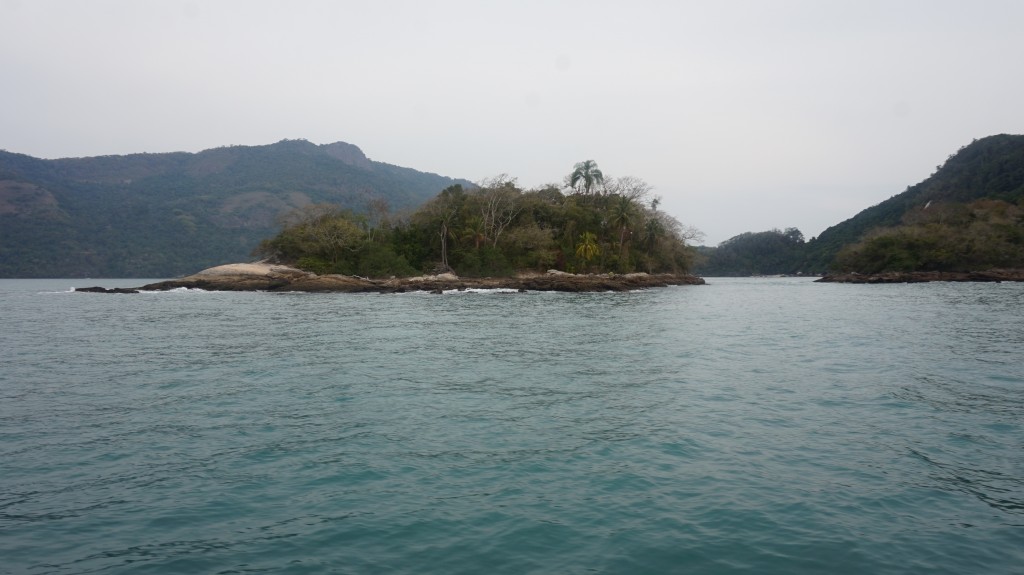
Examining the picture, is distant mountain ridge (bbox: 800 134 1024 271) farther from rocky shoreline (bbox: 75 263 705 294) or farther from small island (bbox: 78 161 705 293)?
rocky shoreline (bbox: 75 263 705 294)

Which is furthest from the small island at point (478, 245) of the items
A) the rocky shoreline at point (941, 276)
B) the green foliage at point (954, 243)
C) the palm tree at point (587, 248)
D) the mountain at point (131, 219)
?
the green foliage at point (954, 243)

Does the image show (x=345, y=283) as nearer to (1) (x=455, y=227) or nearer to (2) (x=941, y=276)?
(1) (x=455, y=227)

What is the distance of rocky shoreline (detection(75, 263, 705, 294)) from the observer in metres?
59.5

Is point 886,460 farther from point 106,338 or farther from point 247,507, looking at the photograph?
point 106,338

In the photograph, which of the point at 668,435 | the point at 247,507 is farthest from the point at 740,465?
the point at 247,507

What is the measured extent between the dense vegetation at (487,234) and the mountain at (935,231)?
2756cm

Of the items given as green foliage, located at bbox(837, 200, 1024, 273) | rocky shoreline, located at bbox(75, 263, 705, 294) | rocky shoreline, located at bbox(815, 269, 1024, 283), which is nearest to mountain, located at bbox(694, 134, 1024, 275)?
green foliage, located at bbox(837, 200, 1024, 273)

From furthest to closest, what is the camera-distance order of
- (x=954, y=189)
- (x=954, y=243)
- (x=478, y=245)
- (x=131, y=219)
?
1. (x=131, y=219)
2. (x=954, y=189)
3. (x=954, y=243)
4. (x=478, y=245)

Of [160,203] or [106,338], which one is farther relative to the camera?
[160,203]

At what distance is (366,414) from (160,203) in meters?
176

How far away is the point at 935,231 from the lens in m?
85.9

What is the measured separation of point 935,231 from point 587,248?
55808mm

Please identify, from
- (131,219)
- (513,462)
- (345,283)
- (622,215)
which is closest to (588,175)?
(622,215)

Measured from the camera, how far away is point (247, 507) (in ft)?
20.6
